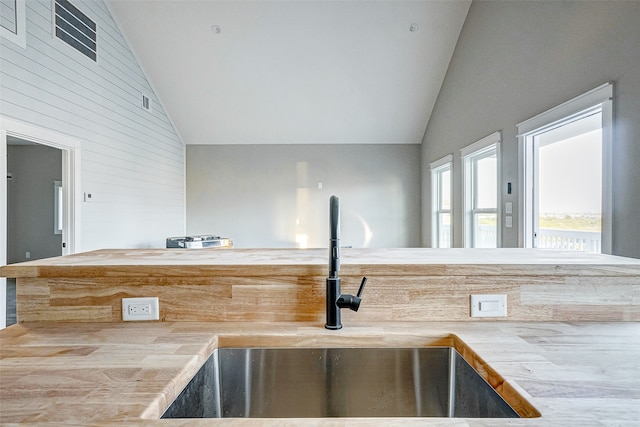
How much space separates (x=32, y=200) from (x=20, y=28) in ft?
16.2

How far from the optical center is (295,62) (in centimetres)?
514

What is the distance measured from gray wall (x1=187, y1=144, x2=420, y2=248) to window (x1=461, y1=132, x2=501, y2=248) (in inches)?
88.4

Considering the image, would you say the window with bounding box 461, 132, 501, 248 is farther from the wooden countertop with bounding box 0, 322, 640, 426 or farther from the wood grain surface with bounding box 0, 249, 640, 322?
the wooden countertop with bounding box 0, 322, 640, 426

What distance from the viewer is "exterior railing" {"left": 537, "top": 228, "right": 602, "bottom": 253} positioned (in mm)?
3465

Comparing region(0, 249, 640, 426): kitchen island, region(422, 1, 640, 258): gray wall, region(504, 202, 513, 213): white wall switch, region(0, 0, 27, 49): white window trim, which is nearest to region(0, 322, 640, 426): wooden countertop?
region(0, 249, 640, 426): kitchen island

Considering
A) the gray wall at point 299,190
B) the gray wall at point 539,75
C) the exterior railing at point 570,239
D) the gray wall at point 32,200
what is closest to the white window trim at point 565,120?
the gray wall at point 539,75

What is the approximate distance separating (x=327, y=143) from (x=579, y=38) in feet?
15.2

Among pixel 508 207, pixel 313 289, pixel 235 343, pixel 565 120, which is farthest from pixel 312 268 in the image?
pixel 508 207

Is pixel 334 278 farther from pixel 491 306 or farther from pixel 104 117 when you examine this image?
pixel 104 117

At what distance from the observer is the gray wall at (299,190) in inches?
271

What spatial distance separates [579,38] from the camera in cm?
260

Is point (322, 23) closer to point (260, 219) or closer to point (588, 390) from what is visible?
point (260, 219)

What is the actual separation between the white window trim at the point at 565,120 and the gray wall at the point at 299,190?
11.6 feet

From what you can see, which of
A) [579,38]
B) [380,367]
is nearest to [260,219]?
[579,38]
